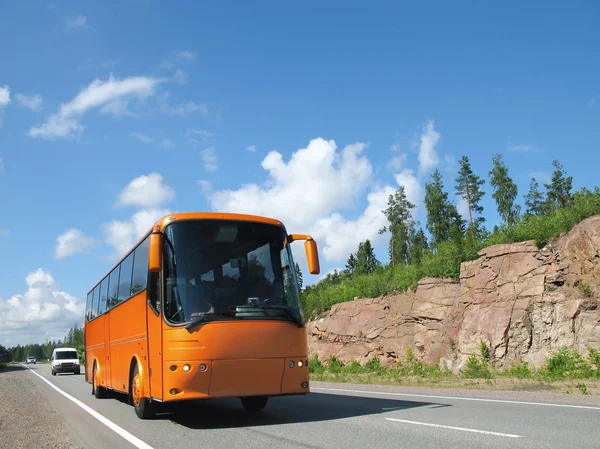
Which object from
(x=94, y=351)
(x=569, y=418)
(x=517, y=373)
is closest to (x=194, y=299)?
(x=569, y=418)

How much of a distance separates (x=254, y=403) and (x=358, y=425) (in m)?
3.21

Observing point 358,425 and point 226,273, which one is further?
point 226,273

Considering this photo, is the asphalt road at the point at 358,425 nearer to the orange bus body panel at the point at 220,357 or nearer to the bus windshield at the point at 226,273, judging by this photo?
the orange bus body panel at the point at 220,357

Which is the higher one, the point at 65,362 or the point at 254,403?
the point at 65,362

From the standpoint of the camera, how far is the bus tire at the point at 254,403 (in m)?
11.5

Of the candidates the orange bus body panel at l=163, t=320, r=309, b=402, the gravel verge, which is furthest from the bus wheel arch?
the orange bus body panel at l=163, t=320, r=309, b=402

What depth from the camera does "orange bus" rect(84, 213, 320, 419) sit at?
899cm

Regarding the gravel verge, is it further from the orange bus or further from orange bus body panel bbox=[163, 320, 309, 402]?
orange bus body panel bbox=[163, 320, 309, 402]

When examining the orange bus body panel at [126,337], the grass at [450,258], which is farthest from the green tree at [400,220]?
the orange bus body panel at [126,337]

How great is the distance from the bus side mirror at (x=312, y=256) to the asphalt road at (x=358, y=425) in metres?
2.63

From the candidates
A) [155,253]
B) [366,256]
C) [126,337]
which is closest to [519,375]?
[126,337]

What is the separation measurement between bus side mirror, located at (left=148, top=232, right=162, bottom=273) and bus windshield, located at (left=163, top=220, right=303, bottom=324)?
0.21 meters

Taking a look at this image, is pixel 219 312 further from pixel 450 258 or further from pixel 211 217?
pixel 450 258

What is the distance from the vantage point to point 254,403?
1160 centimetres
